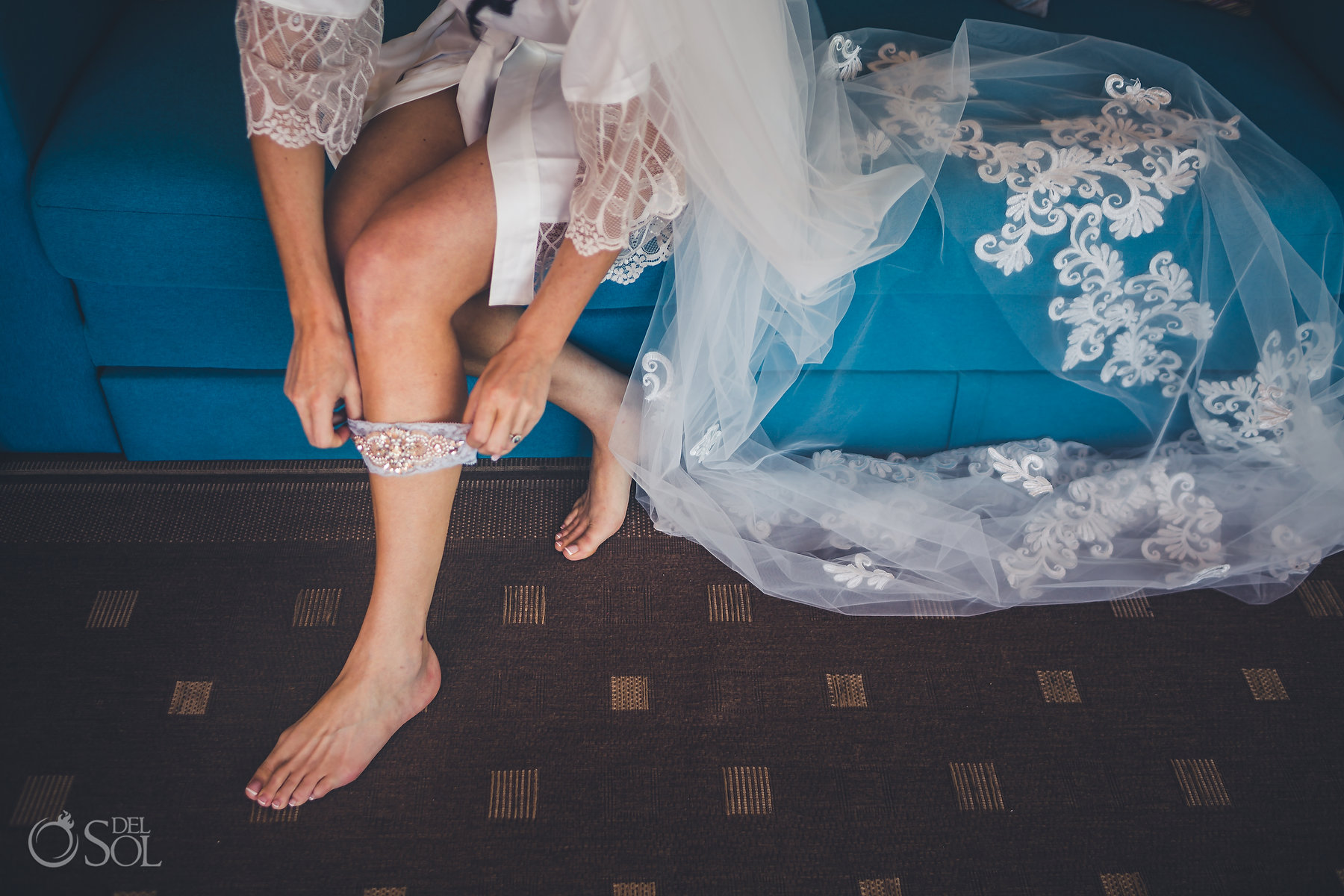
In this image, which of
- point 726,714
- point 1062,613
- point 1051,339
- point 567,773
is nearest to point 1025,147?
point 1051,339

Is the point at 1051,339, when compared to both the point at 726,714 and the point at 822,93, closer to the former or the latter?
the point at 822,93

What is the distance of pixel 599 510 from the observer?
1213mm

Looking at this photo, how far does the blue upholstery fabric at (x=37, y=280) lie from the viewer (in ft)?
3.43

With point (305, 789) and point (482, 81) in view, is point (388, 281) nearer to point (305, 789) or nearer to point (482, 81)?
point (482, 81)

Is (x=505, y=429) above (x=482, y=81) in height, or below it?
below

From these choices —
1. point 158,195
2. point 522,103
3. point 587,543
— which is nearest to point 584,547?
point 587,543

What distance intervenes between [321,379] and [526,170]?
0.30m

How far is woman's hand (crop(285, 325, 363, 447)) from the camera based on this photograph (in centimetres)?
87

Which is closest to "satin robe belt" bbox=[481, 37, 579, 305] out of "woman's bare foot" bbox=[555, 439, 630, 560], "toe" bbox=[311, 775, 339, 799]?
"woman's bare foot" bbox=[555, 439, 630, 560]

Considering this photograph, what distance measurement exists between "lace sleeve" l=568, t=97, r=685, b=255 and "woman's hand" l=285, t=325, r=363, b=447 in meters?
0.28

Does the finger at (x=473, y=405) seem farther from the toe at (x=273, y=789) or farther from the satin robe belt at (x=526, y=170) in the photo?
the toe at (x=273, y=789)

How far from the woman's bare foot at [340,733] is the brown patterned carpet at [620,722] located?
0.03 meters

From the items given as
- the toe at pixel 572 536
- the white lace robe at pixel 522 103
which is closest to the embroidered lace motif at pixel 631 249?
the white lace robe at pixel 522 103

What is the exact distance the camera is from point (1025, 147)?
1104 mm
